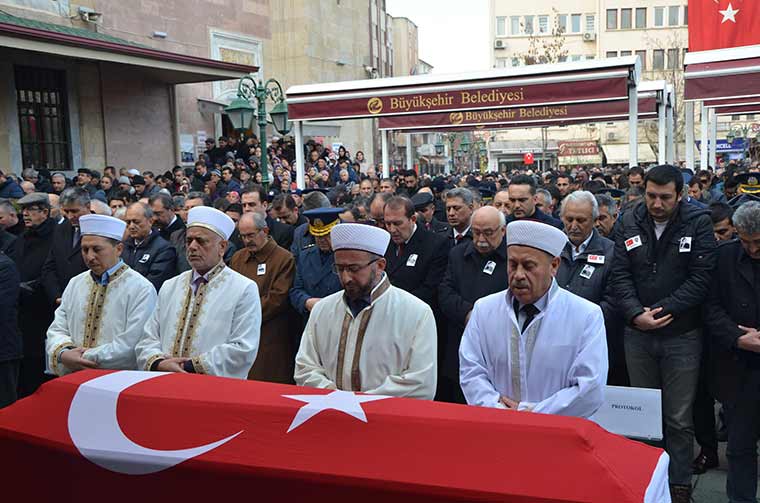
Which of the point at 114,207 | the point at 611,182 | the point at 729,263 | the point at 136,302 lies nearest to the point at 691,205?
the point at 729,263

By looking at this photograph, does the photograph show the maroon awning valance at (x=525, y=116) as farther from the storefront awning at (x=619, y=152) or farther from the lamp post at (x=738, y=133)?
the storefront awning at (x=619, y=152)

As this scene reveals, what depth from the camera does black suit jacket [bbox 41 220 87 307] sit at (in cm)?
680

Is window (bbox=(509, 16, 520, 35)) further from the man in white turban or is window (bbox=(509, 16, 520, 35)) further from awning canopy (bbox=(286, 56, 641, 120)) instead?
the man in white turban

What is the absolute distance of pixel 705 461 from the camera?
5559 mm

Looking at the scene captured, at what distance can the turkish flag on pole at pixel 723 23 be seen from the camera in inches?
558

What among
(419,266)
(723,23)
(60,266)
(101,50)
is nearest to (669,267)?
(419,266)

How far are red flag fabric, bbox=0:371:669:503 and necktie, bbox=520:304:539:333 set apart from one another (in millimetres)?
857

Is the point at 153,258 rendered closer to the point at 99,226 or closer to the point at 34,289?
the point at 34,289

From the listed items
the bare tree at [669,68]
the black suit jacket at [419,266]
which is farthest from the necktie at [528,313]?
the bare tree at [669,68]

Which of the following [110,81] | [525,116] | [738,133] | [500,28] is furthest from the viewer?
[500,28]

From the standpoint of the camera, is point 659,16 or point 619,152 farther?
point 659,16

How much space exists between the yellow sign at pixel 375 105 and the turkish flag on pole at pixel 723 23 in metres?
6.22

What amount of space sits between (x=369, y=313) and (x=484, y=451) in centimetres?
142

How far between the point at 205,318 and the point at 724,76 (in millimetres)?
9443
